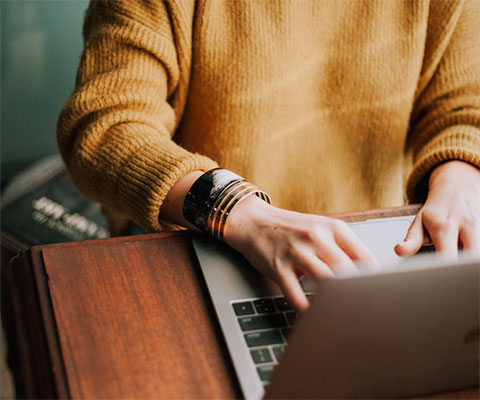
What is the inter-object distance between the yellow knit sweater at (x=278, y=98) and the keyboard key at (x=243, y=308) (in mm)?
183

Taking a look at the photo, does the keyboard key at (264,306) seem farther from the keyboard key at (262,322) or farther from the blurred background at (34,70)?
the blurred background at (34,70)

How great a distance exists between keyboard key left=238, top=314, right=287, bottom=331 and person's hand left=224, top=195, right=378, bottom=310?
0.7 inches

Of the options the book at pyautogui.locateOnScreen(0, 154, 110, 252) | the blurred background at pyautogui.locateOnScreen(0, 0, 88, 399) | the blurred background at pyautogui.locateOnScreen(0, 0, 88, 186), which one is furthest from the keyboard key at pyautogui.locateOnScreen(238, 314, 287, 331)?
the blurred background at pyautogui.locateOnScreen(0, 0, 88, 186)

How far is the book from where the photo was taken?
53.2 inches

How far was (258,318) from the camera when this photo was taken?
0.46m

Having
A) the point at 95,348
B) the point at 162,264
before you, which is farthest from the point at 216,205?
the point at 95,348

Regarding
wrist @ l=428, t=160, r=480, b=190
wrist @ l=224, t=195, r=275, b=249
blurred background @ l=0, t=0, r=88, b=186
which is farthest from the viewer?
blurred background @ l=0, t=0, r=88, b=186

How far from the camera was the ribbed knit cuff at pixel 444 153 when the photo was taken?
711mm

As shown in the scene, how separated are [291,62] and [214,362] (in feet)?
1.81

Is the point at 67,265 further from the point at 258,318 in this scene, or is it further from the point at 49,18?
the point at 49,18

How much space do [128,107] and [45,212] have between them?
840mm

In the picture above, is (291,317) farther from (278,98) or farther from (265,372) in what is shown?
(278,98)

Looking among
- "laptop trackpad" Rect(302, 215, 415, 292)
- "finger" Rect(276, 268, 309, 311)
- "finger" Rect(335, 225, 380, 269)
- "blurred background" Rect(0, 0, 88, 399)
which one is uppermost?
"finger" Rect(335, 225, 380, 269)

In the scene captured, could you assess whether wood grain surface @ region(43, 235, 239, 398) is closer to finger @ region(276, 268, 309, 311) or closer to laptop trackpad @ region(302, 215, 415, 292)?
finger @ region(276, 268, 309, 311)
